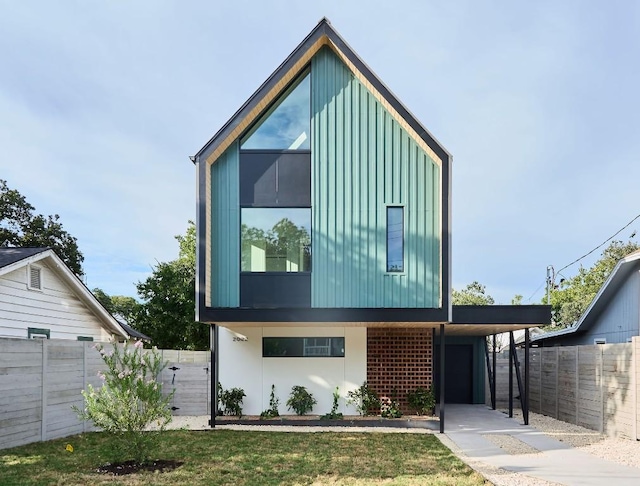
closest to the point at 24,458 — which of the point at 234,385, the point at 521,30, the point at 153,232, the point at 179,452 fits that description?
the point at 179,452

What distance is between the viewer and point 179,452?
8734 mm

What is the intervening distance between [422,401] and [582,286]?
26.3m

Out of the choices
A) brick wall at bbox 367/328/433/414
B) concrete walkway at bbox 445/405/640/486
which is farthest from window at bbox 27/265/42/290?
concrete walkway at bbox 445/405/640/486

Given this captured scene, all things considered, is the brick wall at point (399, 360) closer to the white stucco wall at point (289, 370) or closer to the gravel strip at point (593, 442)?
the white stucco wall at point (289, 370)

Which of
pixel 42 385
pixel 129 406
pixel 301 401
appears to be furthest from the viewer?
pixel 301 401

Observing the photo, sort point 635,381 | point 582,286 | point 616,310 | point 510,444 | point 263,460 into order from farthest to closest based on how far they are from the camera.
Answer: point 582,286 → point 616,310 → point 635,381 → point 510,444 → point 263,460

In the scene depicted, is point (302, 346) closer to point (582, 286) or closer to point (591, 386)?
point (591, 386)

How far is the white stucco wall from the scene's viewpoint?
501 inches

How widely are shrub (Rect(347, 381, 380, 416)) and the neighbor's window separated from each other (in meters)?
3.23

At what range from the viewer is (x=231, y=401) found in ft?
41.5

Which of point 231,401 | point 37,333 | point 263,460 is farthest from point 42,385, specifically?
point 263,460

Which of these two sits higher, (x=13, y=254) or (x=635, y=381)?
(x=13, y=254)

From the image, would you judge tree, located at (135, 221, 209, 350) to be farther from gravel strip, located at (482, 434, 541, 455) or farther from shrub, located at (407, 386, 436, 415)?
gravel strip, located at (482, 434, 541, 455)

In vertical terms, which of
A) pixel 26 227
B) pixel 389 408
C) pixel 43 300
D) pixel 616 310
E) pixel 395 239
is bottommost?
pixel 389 408
